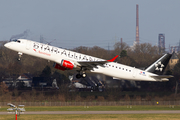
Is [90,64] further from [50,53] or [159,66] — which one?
[159,66]

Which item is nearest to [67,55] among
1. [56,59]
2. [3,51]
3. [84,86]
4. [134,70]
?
[56,59]

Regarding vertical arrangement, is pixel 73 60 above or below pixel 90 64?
above

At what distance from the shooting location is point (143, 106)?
→ 68062 mm

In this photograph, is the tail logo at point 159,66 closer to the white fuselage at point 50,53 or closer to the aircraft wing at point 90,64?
the white fuselage at point 50,53

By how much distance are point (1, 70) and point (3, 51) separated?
64.5 ft

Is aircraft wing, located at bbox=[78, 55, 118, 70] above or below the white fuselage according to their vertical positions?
below

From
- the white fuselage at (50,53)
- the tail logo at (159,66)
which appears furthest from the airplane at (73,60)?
the tail logo at (159,66)

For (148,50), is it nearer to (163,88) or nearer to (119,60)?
(119,60)

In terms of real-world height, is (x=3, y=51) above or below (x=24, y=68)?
above

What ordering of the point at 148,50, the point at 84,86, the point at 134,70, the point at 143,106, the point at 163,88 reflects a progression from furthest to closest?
the point at 148,50, the point at 84,86, the point at 163,88, the point at 143,106, the point at 134,70

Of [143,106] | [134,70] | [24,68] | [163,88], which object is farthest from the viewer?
[24,68]

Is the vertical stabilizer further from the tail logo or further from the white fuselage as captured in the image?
the white fuselage

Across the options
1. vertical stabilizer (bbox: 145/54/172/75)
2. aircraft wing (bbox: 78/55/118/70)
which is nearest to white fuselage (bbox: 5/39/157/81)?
aircraft wing (bbox: 78/55/118/70)

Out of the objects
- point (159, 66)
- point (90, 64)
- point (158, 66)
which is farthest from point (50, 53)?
point (159, 66)
